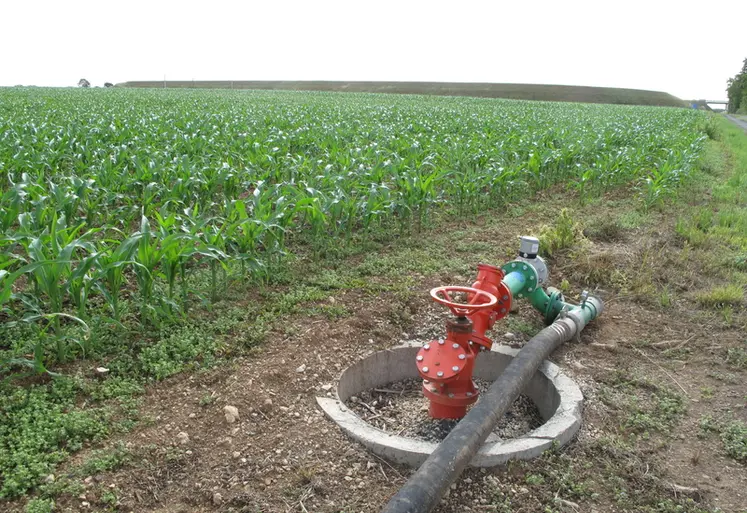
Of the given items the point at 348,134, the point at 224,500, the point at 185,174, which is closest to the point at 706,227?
the point at 185,174

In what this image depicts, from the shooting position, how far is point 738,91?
6000 centimetres

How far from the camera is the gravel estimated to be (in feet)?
9.83

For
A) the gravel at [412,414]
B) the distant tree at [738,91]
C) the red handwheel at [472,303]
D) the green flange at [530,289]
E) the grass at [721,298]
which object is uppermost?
the distant tree at [738,91]

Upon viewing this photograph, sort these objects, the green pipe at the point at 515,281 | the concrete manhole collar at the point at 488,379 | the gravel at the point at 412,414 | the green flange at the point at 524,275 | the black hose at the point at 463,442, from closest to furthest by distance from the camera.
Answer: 1. the black hose at the point at 463,442
2. the concrete manhole collar at the point at 488,379
3. the gravel at the point at 412,414
4. the green pipe at the point at 515,281
5. the green flange at the point at 524,275

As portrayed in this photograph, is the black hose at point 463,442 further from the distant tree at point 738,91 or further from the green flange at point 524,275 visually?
the distant tree at point 738,91

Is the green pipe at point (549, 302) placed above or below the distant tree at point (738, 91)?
below

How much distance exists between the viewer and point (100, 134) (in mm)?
8891

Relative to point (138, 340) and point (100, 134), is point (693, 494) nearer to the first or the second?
point (138, 340)

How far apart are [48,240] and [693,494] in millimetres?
3442

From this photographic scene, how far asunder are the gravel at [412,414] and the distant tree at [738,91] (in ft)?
207

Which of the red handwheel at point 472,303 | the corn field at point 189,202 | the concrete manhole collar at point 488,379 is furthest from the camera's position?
the corn field at point 189,202

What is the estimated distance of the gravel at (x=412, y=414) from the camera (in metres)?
3.00

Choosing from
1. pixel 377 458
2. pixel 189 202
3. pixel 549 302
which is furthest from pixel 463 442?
pixel 189 202

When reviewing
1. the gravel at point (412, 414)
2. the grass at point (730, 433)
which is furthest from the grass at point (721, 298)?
the gravel at point (412, 414)
